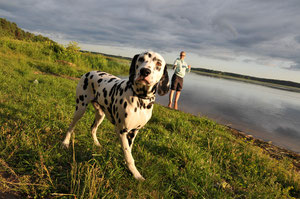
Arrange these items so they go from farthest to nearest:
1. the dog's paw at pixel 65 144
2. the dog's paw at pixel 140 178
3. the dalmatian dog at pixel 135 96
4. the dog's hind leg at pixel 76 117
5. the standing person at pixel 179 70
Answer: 1. the standing person at pixel 179 70
2. the dog's hind leg at pixel 76 117
3. the dog's paw at pixel 65 144
4. the dog's paw at pixel 140 178
5. the dalmatian dog at pixel 135 96

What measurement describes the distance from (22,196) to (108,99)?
5.59ft

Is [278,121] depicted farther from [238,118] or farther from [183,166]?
[183,166]

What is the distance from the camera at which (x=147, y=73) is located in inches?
87.5

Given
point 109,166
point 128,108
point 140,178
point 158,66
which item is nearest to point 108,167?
point 109,166

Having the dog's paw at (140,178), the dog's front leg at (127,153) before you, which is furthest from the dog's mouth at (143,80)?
the dog's paw at (140,178)

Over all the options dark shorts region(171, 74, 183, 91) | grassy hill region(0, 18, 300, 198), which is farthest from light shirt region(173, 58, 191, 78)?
grassy hill region(0, 18, 300, 198)

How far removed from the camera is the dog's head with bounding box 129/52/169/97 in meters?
2.23

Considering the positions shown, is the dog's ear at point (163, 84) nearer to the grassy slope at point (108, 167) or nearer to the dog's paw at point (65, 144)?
the grassy slope at point (108, 167)

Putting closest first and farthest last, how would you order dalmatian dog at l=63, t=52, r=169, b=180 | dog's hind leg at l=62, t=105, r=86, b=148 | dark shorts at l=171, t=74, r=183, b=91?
dalmatian dog at l=63, t=52, r=169, b=180 < dog's hind leg at l=62, t=105, r=86, b=148 < dark shorts at l=171, t=74, r=183, b=91

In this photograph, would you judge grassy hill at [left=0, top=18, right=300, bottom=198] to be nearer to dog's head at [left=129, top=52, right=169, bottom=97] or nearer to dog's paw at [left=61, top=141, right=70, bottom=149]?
dog's paw at [left=61, top=141, right=70, bottom=149]

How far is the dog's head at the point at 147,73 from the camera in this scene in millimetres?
2227

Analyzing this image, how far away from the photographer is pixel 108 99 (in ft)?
9.41

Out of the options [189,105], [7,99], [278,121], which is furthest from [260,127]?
[7,99]

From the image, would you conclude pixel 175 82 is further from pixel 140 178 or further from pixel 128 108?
pixel 140 178
